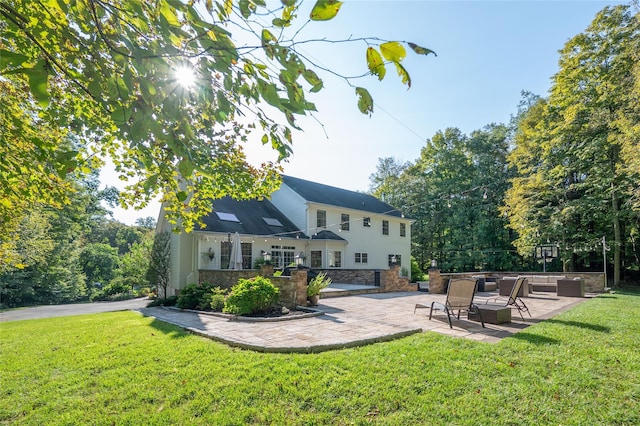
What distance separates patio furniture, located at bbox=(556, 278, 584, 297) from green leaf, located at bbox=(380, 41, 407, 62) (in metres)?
15.0

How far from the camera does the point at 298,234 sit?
1950 centimetres

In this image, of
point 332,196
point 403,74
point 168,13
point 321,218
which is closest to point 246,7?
point 168,13

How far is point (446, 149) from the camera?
3225cm

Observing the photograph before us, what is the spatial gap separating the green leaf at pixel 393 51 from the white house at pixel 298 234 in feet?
43.6

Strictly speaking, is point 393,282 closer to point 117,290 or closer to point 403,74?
point 403,74

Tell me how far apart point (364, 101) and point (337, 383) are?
3.14m

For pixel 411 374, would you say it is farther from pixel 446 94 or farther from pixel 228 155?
pixel 446 94

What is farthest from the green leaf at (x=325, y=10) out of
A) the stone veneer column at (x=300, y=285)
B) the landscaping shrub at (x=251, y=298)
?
the stone veneer column at (x=300, y=285)

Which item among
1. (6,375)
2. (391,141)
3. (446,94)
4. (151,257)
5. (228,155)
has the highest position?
(446,94)

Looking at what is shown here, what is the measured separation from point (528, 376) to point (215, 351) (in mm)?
4282

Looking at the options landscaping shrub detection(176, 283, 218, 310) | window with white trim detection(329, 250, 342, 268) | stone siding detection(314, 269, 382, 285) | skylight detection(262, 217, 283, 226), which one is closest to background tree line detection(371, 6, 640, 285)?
stone siding detection(314, 269, 382, 285)

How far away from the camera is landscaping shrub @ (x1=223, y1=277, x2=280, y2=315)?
26.1 ft

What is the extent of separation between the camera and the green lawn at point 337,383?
9.84 ft

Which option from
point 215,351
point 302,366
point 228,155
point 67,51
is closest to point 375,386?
point 302,366
